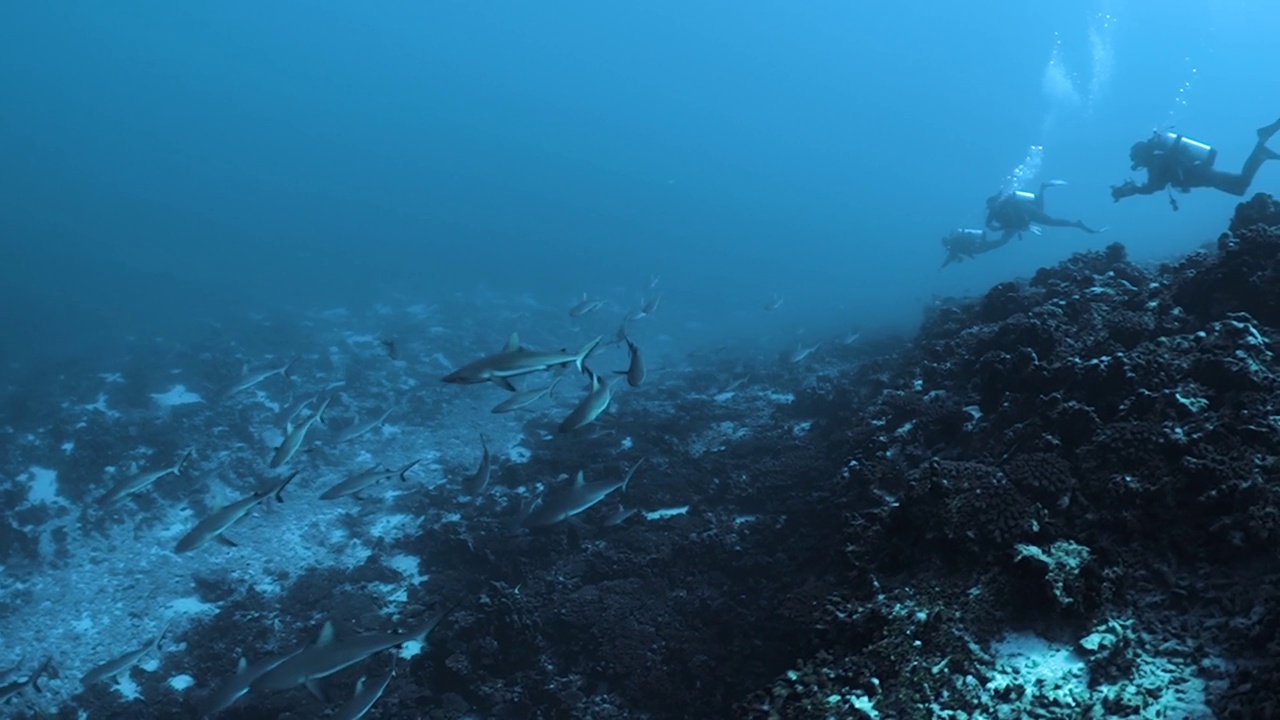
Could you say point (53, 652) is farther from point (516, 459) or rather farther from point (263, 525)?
point (516, 459)

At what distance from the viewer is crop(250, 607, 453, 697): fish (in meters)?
5.15

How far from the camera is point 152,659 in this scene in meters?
9.15

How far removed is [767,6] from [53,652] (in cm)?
21275

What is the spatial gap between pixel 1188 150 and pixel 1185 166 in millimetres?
328

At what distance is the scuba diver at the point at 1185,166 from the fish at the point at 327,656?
15.4 metres

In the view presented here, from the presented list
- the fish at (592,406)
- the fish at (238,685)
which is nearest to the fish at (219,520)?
the fish at (238,685)

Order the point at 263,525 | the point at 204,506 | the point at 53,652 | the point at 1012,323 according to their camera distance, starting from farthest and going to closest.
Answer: the point at 204,506 → the point at 263,525 → the point at 53,652 → the point at 1012,323

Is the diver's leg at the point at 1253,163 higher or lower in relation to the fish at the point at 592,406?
higher

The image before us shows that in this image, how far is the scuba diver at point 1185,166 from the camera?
43.5 ft

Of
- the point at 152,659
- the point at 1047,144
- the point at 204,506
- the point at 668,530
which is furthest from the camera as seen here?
the point at 1047,144

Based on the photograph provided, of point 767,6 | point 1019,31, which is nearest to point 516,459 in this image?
point 767,6

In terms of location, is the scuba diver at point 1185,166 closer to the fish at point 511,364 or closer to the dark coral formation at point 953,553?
the dark coral formation at point 953,553

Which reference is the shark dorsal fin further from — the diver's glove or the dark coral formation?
the diver's glove

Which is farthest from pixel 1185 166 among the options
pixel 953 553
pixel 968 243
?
pixel 953 553
